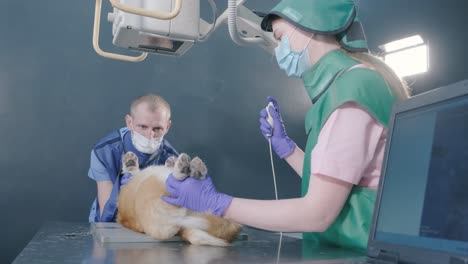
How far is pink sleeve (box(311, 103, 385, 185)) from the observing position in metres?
1.10

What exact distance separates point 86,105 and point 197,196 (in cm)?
213

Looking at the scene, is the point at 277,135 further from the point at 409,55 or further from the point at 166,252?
the point at 409,55

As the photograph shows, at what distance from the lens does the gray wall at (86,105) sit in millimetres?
2984

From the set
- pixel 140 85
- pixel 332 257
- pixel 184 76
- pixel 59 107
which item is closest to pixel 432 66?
pixel 184 76

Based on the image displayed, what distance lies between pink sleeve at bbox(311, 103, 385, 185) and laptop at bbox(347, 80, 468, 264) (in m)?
0.10

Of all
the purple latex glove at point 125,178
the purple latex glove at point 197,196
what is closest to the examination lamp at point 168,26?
the purple latex glove at point 197,196

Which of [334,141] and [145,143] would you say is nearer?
[334,141]

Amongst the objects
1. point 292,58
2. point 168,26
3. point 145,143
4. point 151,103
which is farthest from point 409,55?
point 168,26

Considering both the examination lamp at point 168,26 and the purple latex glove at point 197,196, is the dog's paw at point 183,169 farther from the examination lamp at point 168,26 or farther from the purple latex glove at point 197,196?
the examination lamp at point 168,26

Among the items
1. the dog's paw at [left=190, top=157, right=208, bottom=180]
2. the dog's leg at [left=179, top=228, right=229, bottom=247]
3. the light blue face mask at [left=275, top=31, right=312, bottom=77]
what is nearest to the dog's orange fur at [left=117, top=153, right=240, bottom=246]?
the dog's leg at [left=179, top=228, right=229, bottom=247]

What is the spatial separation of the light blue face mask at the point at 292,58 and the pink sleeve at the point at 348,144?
0.33 m

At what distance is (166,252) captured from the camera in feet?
3.59

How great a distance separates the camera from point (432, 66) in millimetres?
3781

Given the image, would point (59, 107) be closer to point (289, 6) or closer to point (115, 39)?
point (115, 39)
